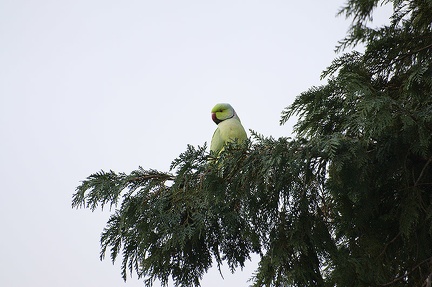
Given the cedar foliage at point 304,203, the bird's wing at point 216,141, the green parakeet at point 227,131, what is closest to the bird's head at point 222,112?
the green parakeet at point 227,131

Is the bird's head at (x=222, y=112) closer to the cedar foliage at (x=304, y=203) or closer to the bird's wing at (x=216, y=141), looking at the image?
the bird's wing at (x=216, y=141)

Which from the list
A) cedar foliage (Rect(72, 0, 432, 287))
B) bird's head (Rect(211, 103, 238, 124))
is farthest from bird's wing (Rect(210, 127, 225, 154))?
cedar foliage (Rect(72, 0, 432, 287))

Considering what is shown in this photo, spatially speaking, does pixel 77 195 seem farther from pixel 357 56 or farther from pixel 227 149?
pixel 357 56

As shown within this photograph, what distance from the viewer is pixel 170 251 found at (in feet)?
12.4

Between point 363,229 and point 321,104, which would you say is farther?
point 321,104

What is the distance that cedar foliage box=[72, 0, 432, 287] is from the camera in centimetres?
329

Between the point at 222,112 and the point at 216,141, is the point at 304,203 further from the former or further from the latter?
the point at 222,112

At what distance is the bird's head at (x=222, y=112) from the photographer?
17.0ft

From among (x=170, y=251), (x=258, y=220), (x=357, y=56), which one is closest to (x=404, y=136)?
(x=258, y=220)

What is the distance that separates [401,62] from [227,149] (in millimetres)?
2161

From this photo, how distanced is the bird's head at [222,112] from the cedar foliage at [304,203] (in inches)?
44.0

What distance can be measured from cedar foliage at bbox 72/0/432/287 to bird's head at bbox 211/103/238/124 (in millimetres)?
1117

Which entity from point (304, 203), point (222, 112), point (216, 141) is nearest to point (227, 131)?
point (216, 141)

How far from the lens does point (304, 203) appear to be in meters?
3.57
